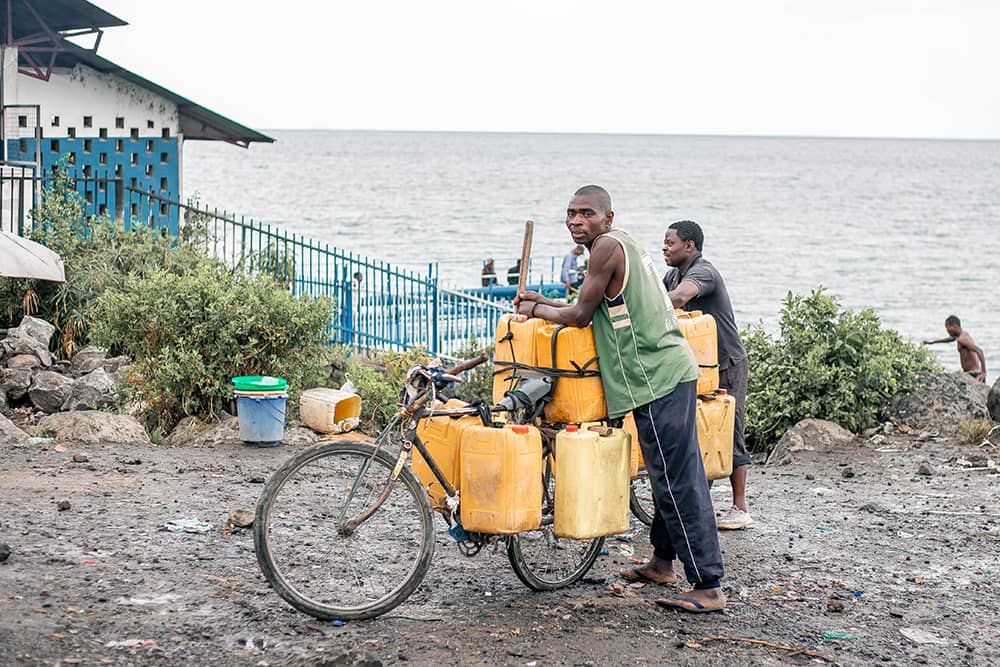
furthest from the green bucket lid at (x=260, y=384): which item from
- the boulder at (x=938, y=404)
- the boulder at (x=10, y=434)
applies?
the boulder at (x=938, y=404)

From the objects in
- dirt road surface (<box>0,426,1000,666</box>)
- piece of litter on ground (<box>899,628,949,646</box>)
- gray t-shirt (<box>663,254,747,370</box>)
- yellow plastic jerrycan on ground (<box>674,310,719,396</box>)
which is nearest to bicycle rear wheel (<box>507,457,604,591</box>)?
dirt road surface (<box>0,426,1000,666</box>)

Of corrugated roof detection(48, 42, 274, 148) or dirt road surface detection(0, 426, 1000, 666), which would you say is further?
corrugated roof detection(48, 42, 274, 148)

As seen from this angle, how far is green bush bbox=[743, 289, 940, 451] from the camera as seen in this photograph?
1152cm

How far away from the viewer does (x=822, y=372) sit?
37.6ft

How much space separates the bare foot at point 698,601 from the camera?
6078 mm

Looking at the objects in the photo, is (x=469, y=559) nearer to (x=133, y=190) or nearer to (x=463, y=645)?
(x=463, y=645)

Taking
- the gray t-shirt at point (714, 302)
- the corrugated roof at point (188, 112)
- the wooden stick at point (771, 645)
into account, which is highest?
the corrugated roof at point (188, 112)

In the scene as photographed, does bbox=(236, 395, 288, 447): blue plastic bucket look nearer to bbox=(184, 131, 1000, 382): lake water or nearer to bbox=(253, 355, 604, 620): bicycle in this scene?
bbox=(253, 355, 604, 620): bicycle

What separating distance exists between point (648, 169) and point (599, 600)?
148 m

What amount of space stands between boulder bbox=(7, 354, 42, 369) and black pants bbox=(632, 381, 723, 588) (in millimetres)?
8384

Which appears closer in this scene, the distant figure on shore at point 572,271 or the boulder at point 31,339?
the boulder at point 31,339

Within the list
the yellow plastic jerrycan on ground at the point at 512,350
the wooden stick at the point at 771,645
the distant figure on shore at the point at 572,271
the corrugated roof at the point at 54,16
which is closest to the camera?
the wooden stick at the point at 771,645

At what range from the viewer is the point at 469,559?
6961mm

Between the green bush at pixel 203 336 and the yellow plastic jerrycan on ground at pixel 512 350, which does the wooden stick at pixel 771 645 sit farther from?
the green bush at pixel 203 336
